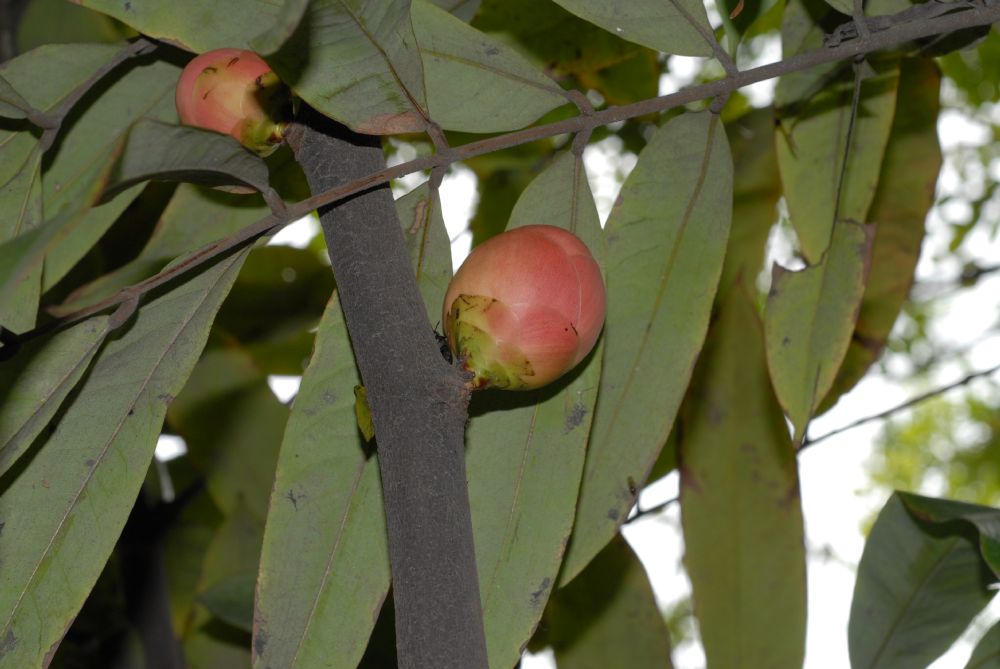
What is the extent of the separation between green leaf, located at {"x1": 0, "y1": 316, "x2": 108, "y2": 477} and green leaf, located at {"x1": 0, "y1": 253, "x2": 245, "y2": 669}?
2 centimetres

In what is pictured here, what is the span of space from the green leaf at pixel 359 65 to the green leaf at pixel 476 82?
71 mm

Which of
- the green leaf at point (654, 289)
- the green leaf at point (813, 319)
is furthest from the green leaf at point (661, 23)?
the green leaf at point (813, 319)

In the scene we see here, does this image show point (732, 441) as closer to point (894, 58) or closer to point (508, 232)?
point (894, 58)

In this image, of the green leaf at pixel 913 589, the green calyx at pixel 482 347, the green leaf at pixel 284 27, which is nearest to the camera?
the green leaf at pixel 284 27

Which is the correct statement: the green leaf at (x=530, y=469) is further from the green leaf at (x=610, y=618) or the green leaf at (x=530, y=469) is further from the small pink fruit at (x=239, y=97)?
the green leaf at (x=610, y=618)

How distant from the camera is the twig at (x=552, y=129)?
1.48 feet

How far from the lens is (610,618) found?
815mm

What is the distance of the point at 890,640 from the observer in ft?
2.23

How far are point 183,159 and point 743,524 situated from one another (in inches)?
21.9

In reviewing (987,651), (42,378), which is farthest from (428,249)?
(987,651)

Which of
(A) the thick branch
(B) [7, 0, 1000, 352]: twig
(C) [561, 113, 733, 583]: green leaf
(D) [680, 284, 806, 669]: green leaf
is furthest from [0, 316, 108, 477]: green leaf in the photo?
(D) [680, 284, 806, 669]: green leaf

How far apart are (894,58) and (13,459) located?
1.91 feet

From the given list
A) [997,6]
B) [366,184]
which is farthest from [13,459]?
[997,6]

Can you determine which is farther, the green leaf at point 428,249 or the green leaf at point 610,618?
the green leaf at point 610,618
